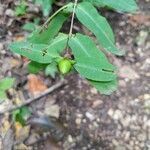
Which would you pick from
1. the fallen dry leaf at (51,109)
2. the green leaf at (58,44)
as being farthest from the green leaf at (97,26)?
the fallen dry leaf at (51,109)

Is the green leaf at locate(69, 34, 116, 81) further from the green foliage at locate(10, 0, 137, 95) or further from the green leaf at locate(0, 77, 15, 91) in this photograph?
the green leaf at locate(0, 77, 15, 91)

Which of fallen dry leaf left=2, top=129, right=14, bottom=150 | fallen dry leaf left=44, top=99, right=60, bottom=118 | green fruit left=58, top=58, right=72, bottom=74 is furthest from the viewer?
fallen dry leaf left=44, top=99, right=60, bottom=118

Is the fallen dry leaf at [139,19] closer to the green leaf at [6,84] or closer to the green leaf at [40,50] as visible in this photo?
the green leaf at [6,84]

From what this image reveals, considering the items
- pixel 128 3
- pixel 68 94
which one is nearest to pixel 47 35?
pixel 128 3

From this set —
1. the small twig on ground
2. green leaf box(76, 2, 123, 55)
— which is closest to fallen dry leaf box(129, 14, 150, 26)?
the small twig on ground

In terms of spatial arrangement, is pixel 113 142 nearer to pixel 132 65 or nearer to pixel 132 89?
pixel 132 89

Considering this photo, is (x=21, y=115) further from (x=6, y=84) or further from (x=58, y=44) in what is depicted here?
(x=58, y=44)
